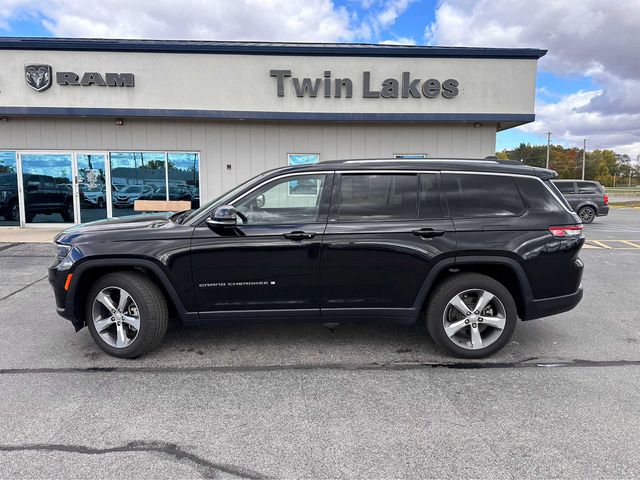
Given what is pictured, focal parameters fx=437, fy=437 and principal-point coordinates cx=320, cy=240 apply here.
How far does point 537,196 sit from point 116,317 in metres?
4.04

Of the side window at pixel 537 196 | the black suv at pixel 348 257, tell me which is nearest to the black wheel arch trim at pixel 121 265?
the black suv at pixel 348 257

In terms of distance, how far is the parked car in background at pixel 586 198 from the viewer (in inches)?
682

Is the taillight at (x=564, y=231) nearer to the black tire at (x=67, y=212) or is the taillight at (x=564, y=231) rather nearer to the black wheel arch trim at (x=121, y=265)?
the black wheel arch trim at (x=121, y=265)

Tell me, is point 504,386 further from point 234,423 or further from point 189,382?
point 189,382

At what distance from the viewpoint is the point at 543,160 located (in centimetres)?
9650

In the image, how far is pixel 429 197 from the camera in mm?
4055

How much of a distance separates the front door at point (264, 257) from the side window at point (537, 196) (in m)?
1.81

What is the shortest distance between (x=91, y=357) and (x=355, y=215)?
9.19 ft

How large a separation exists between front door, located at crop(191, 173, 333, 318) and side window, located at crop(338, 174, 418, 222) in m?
0.19

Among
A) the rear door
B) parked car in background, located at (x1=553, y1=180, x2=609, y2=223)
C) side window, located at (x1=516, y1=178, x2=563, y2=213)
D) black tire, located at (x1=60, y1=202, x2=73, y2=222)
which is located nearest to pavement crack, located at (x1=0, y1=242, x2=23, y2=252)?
black tire, located at (x1=60, y1=202, x2=73, y2=222)

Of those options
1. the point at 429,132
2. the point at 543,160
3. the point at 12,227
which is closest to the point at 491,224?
the point at 429,132

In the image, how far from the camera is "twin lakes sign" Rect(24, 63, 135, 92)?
11.5 m

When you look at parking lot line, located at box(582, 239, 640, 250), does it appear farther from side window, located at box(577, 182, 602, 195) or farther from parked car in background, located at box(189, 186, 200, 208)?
parked car in background, located at box(189, 186, 200, 208)

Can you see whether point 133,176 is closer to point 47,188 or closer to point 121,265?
point 47,188
